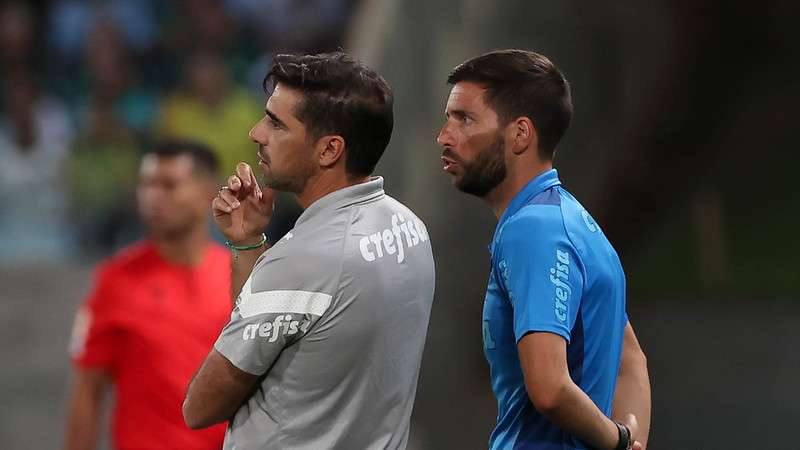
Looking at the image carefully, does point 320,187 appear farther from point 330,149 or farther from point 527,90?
point 527,90

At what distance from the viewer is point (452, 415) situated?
680 centimetres

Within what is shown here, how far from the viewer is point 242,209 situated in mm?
2803

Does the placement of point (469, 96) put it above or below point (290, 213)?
above

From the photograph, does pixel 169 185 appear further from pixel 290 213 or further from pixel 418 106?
pixel 290 213

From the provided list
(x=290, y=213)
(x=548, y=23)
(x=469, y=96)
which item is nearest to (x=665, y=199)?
(x=548, y=23)

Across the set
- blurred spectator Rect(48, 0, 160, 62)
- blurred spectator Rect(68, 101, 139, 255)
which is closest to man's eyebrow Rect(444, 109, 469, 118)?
blurred spectator Rect(68, 101, 139, 255)

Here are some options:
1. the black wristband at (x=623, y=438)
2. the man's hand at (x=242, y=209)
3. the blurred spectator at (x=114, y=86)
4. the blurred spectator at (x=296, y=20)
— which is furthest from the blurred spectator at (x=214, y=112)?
the black wristband at (x=623, y=438)

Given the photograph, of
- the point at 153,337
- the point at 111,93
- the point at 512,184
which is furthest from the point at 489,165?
the point at 111,93

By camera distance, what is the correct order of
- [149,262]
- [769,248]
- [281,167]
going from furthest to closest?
[769,248], [149,262], [281,167]

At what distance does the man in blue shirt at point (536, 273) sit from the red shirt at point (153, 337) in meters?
1.59

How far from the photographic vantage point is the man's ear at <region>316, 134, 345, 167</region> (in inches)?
103

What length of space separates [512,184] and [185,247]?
6.82 feet

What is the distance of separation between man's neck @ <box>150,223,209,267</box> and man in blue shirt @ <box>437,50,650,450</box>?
6.40ft

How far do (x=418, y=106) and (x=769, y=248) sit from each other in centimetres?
248
